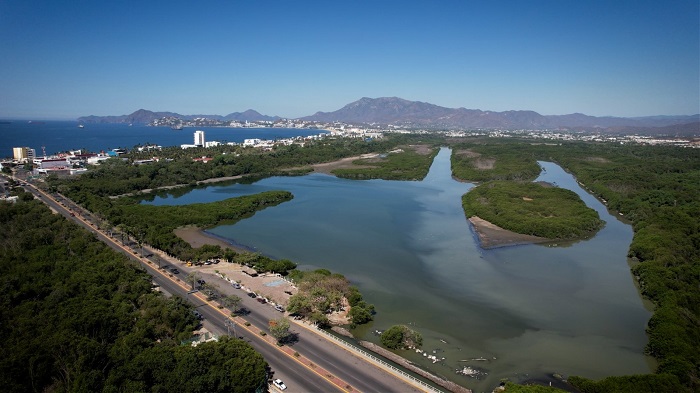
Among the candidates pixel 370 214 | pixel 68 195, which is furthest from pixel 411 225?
pixel 68 195

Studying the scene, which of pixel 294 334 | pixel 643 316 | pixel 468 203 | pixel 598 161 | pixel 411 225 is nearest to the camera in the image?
pixel 294 334

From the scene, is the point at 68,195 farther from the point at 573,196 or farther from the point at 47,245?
the point at 573,196

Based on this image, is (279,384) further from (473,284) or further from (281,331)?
(473,284)

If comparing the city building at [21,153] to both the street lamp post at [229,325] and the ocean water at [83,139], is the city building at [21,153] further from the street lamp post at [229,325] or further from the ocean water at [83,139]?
the street lamp post at [229,325]

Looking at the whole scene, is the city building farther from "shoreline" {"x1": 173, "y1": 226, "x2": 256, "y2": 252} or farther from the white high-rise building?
"shoreline" {"x1": 173, "y1": 226, "x2": 256, "y2": 252}

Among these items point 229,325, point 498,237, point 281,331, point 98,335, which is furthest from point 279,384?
point 498,237

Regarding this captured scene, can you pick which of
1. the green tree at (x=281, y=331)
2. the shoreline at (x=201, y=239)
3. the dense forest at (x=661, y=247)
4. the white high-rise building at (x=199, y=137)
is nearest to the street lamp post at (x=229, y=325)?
the green tree at (x=281, y=331)
